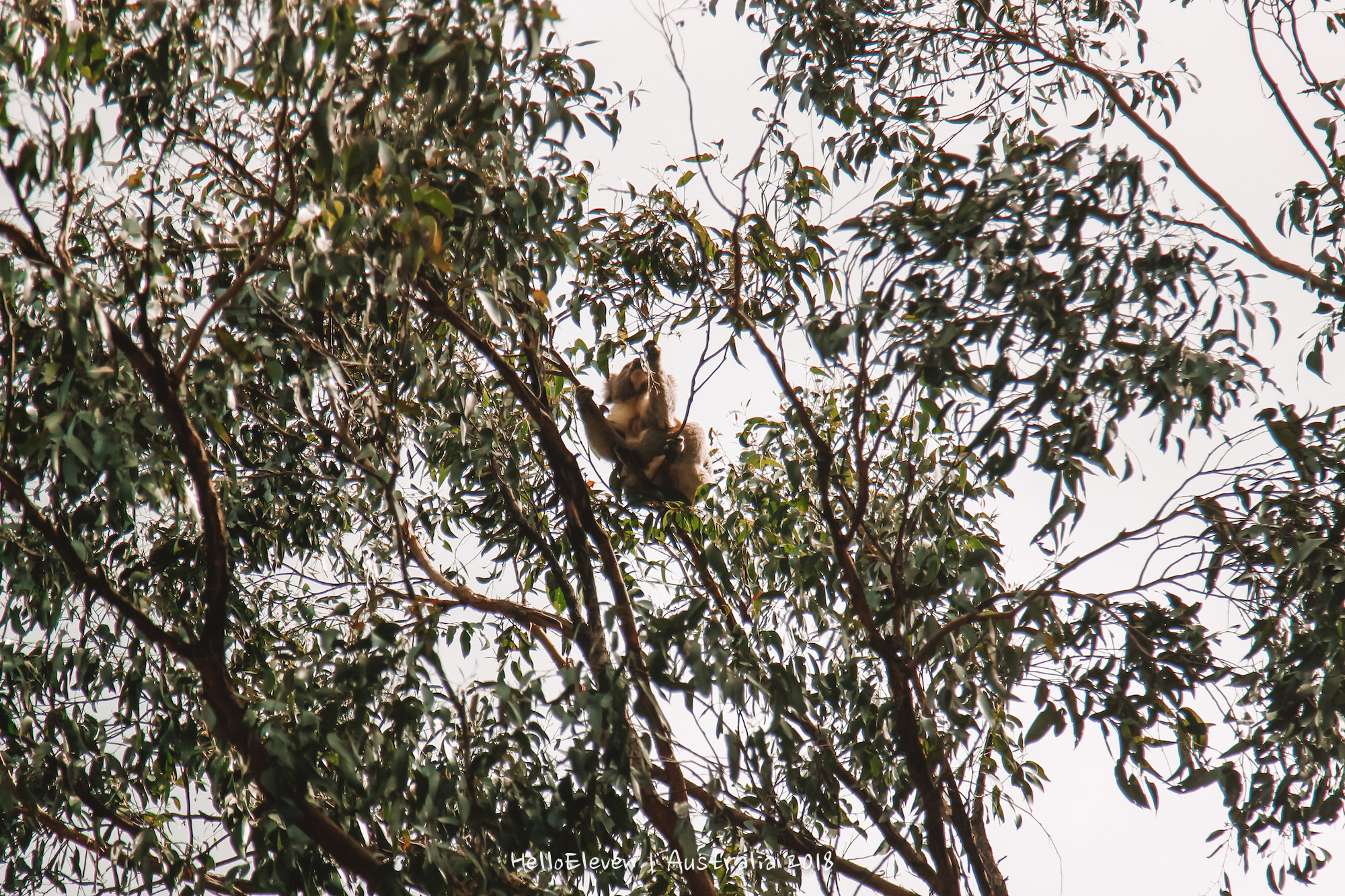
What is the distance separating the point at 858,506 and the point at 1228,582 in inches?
45.0

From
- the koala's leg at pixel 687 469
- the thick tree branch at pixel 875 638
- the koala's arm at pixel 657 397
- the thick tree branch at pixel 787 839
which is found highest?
the koala's arm at pixel 657 397

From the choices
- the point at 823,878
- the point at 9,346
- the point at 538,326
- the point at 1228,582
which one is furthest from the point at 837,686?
the point at 9,346

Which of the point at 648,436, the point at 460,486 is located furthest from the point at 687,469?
the point at 460,486

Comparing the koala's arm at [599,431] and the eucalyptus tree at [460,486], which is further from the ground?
the koala's arm at [599,431]

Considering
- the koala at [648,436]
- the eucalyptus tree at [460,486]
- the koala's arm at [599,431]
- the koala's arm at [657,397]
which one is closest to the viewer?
the eucalyptus tree at [460,486]

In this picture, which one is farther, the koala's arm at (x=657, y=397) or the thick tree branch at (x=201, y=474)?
the koala's arm at (x=657, y=397)

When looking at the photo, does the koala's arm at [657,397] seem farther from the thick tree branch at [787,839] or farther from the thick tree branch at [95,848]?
the thick tree branch at [95,848]

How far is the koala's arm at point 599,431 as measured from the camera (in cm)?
555

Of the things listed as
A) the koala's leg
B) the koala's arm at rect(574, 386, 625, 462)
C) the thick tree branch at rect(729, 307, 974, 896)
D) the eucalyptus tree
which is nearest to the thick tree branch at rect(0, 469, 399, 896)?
the eucalyptus tree

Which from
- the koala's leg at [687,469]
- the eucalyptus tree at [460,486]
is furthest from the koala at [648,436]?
the eucalyptus tree at [460,486]

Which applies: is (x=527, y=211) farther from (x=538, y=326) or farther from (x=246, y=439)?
(x=246, y=439)

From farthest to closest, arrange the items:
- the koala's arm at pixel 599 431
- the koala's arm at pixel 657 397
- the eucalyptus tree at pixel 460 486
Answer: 1. the koala's arm at pixel 657 397
2. the koala's arm at pixel 599 431
3. the eucalyptus tree at pixel 460 486

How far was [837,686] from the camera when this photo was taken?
13.1 ft

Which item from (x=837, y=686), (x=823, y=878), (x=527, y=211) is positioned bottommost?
(x=823, y=878)
